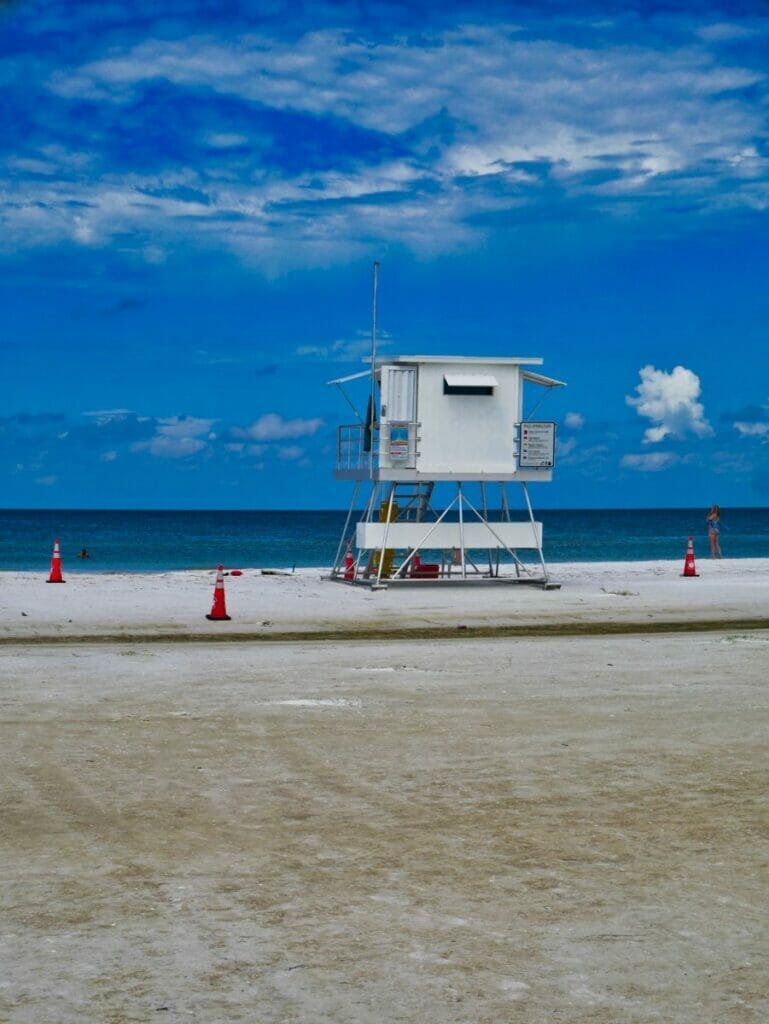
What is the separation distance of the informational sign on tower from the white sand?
2899 mm

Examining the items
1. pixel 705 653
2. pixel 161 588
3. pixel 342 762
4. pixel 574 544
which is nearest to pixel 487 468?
pixel 161 588

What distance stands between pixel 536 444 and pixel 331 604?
281 inches

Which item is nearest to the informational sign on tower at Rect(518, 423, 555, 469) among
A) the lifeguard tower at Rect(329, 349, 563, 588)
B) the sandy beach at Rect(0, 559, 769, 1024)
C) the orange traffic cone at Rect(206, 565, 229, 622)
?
the lifeguard tower at Rect(329, 349, 563, 588)

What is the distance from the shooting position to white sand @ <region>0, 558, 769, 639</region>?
21750 mm

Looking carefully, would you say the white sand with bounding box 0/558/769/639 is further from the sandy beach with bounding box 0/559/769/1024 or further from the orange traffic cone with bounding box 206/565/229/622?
the sandy beach with bounding box 0/559/769/1024

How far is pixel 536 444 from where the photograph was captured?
30.2 metres

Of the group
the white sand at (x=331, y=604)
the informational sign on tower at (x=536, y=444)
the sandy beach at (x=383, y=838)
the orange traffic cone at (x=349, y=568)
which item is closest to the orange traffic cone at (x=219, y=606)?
the white sand at (x=331, y=604)

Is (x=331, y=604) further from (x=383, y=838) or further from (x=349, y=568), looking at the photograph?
(x=383, y=838)

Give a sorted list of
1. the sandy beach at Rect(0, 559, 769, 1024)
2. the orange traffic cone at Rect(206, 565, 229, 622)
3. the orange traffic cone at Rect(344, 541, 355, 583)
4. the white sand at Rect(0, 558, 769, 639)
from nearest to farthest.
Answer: the sandy beach at Rect(0, 559, 769, 1024), the white sand at Rect(0, 558, 769, 639), the orange traffic cone at Rect(206, 565, 229, 622), the orange traffic cone at Rect(344, 541, 355, 583)

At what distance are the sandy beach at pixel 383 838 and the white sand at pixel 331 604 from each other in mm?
4437

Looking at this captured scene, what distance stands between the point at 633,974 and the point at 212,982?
1729 mm

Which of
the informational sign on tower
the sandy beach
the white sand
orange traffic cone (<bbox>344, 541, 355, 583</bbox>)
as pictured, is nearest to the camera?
the sandy beach

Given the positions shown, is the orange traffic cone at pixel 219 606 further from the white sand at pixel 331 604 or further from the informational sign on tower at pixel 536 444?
the informational sign on tower at pixel 536 444

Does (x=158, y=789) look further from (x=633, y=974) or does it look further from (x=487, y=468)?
(x=487, y=468)
